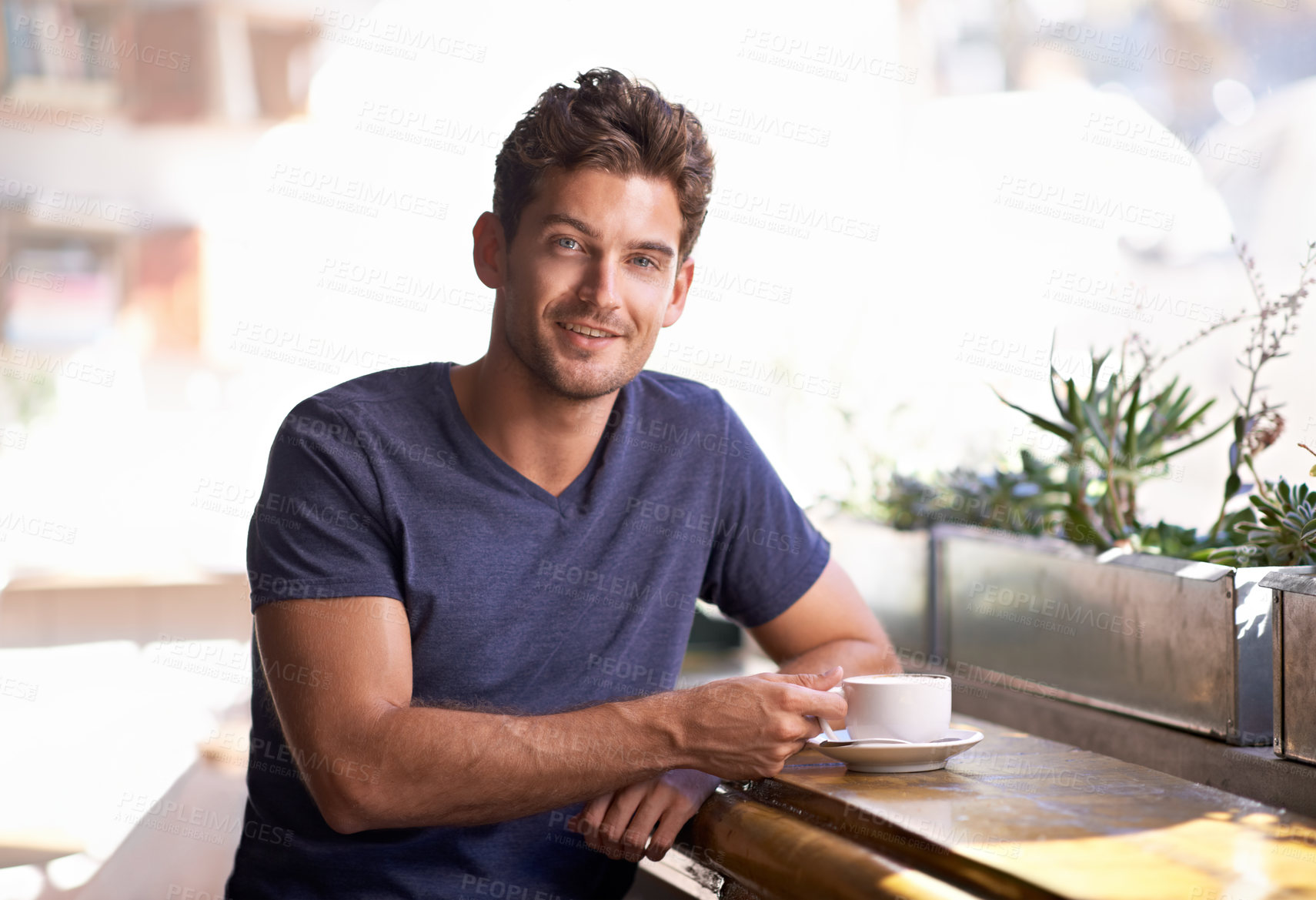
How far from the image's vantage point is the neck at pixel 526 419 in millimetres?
1413

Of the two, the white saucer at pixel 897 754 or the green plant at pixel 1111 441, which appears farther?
the green plant at pixel 1111 441

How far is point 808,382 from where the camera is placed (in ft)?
9.36

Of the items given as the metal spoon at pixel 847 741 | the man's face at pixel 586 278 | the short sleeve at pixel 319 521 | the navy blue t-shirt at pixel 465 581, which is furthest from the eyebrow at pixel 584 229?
the metal spoon at pixel 847 741

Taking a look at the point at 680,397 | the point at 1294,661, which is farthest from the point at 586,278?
the point at 1294,661

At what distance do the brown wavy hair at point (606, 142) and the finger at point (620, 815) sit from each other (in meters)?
0.71

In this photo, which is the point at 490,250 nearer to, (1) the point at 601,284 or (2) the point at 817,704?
(1) the point at 601,284

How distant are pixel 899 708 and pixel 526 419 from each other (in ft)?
1.87

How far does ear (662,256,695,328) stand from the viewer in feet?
5.10

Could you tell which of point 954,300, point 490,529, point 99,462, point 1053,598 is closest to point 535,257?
point 490,529

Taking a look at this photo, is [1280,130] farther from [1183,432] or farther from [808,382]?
[808,382]

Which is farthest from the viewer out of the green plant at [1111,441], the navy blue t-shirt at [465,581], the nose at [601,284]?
the green plant at [1111,441]

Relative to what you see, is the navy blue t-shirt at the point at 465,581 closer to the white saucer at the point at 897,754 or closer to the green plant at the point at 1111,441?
the white saucer at the point at 897,754

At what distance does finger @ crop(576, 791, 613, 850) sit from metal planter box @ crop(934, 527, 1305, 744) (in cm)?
72

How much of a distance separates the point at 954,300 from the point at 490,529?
5.47 feet
